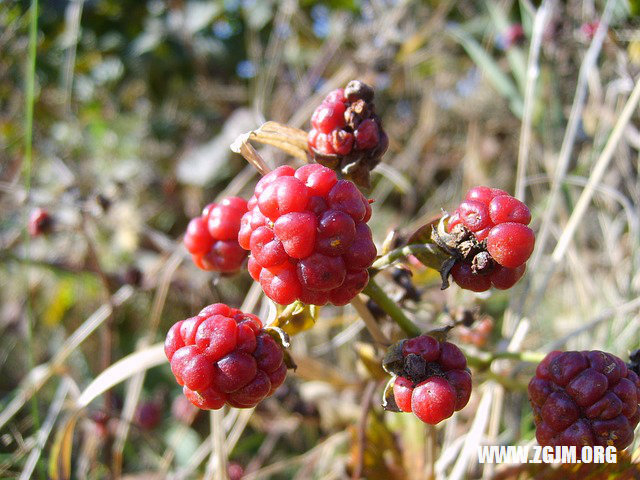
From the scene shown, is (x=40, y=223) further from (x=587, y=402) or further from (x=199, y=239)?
(x=587, y=402)

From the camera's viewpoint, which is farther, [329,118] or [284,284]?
[329,118]

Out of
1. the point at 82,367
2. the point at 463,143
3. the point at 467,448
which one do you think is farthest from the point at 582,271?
the point at 82,367

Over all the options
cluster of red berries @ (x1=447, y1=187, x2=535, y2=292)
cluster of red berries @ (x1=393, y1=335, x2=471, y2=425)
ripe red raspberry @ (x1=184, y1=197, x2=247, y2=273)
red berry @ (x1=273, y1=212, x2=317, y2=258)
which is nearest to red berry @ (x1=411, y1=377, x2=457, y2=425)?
cluster of red berries @ (x1=393, y1=335, x2=471, y2=425)

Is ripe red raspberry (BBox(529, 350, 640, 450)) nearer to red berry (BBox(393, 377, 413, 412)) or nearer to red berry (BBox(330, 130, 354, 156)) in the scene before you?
red berry (BBox(393, 377, 413, 412))

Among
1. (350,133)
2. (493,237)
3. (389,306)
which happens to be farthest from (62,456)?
(493,237)

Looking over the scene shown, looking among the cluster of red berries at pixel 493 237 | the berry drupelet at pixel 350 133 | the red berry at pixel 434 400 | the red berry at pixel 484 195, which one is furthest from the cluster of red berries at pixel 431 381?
the berry drupelet at pixel 350 133

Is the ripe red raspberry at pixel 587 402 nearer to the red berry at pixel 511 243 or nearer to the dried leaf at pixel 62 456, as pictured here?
the red berry at pixel 511 243
